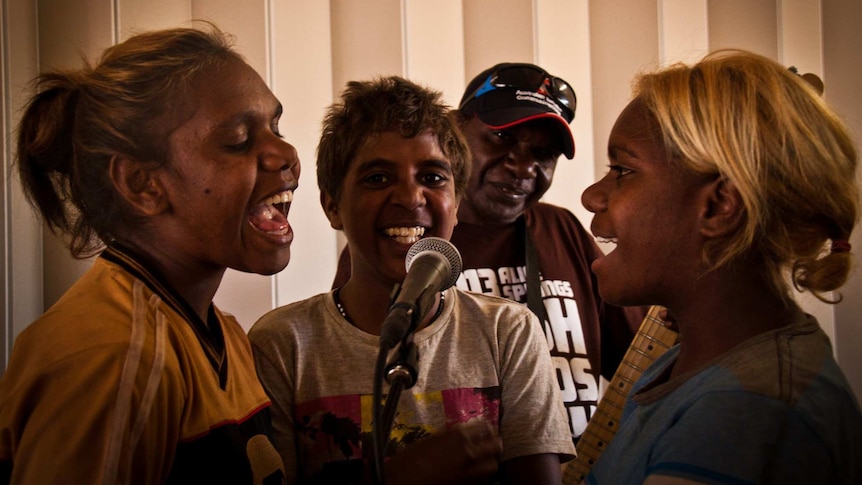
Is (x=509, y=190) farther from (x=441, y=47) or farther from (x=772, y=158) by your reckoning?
(x=772, y=158)

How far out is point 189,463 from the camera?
1106 mm

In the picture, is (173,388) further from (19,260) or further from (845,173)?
(19,260)

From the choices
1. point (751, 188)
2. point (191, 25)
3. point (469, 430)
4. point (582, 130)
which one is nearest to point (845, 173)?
point (751, 188)

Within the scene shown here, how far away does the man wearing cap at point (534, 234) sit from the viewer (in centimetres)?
206

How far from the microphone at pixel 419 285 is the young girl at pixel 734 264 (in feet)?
0.97

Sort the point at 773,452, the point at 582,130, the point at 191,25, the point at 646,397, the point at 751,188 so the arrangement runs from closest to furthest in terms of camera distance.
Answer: the point at 773,452 → the point at 751,188 → the point at 646,397 → the point at 191,25 → the point at 582,130

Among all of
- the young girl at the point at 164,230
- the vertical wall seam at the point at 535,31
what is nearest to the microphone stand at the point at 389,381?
the young girl at the point at 164,230

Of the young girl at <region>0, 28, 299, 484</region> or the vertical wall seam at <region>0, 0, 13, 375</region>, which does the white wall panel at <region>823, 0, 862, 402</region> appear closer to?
the young girl at <region>0, 28, 299, 484</region>

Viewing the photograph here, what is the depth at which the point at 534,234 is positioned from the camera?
2211 millimetres

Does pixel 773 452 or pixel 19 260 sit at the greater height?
pixel 19 260

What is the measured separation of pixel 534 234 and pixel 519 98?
1.27 ft

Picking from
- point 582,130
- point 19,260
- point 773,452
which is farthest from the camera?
point 582,130

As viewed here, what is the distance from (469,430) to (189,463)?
41 cm

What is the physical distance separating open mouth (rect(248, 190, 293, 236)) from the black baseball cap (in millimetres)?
921
